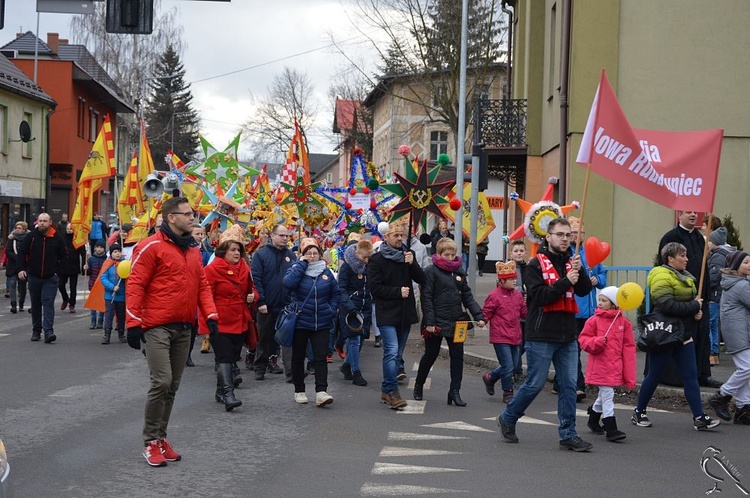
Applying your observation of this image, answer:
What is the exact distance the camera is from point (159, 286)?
7582mm

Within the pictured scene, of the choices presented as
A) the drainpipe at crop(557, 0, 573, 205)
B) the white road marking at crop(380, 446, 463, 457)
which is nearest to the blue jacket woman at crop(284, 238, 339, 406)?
the white road marking at crop(380, 446, 463, 457)

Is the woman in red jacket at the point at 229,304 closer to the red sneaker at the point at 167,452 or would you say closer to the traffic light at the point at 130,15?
the red sneaker at the point at 167,452

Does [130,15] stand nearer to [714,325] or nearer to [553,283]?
[553,283]

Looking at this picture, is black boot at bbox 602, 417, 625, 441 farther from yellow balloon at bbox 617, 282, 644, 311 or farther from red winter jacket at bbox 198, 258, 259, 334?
red winter jacket at bbox 198, 258, 259, 334

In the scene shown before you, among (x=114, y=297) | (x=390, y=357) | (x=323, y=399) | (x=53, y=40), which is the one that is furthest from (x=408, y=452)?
(x=53, y=40)

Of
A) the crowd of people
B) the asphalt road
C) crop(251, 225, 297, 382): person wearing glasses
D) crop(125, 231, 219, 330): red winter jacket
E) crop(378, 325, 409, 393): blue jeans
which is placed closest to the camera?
the asphalt road

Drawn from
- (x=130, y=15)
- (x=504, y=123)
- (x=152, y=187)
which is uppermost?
(x=130, y=15)

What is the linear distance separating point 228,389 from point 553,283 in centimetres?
345

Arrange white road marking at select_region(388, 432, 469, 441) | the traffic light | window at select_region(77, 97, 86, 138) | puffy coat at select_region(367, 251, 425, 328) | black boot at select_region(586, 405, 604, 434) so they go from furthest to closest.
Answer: window at select_region(77, 97, 86, 138) < the traffic light < puffy coat at select_region(367, 251, 425, 328) < black boot at select_region(586, 405, 604, 434) < white road marking at select_region(388, 432, 469, 441)

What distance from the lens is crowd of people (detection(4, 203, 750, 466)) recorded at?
7.65 m

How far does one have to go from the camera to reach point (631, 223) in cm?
1819

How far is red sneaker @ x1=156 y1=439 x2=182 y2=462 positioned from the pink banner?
4.27 m

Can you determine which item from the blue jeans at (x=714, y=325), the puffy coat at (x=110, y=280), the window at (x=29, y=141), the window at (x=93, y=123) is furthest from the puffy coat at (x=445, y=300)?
the window at (x=93, y=123)

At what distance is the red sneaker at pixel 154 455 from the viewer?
7234mm
